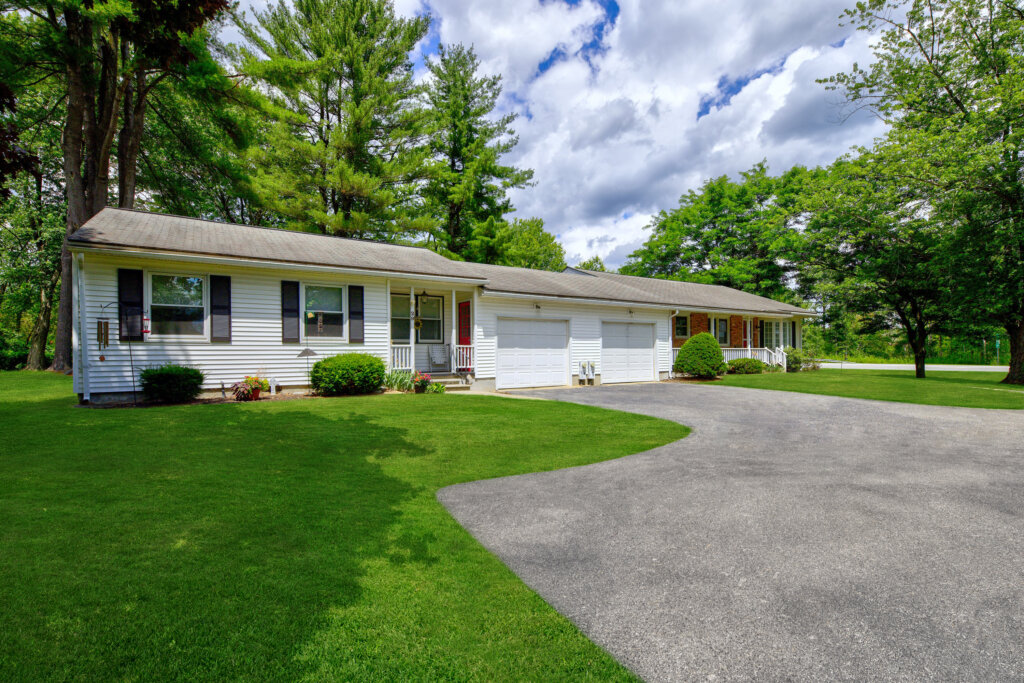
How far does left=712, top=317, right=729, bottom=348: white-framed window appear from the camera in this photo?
22.4 meters

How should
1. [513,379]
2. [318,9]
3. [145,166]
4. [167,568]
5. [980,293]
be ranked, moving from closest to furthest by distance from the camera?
[167,568], [513,379], [980,293], [145,166], [318,9]

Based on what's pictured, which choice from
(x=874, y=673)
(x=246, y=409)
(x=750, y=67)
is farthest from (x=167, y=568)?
(x=750, y=67)

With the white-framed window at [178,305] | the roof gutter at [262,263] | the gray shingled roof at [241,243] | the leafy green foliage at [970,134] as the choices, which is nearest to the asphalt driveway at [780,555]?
the roof gutter at [262,263]

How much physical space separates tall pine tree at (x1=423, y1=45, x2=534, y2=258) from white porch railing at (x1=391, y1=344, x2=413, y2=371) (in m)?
13.5

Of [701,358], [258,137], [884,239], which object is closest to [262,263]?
[258,137]

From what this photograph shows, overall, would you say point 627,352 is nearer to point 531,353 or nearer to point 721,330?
point 531,353

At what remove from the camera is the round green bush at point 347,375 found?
11164 mm

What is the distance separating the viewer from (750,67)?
1501 cm

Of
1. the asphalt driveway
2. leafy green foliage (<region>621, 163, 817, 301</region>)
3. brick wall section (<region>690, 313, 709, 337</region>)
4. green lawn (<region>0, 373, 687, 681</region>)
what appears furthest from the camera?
leafy green foliage (<region>621, 163, 817, 301</region>)

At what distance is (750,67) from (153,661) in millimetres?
19214

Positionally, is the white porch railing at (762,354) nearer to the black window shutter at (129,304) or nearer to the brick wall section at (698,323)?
the brick wall section at (698,323)

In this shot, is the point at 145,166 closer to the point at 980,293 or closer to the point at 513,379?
the point at 513,379

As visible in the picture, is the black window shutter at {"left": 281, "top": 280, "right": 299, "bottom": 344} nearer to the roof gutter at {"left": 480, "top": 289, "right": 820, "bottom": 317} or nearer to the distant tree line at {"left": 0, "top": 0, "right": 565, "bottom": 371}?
the roof gutter at {"left": 480, "top": 289, "right": 820, "bottom": 317}

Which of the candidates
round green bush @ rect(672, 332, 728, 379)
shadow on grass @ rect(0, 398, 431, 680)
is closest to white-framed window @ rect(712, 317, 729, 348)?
round green bush @ rect(672, 332, 728, 379)
